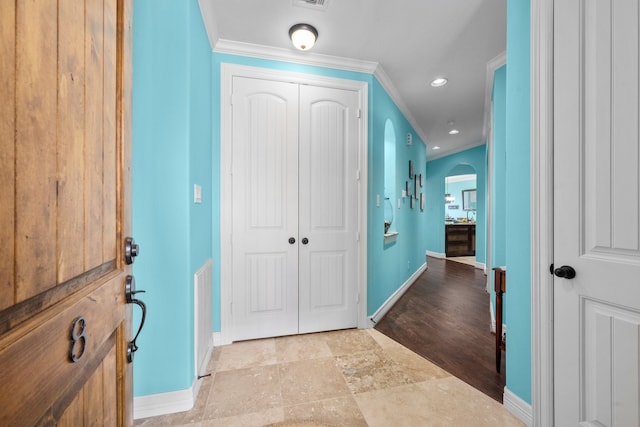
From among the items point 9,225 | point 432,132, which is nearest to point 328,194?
point 9,225

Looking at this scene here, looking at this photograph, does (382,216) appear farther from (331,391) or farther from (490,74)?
(490,74)

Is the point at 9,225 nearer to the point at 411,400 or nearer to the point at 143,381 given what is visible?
the point at 143,381

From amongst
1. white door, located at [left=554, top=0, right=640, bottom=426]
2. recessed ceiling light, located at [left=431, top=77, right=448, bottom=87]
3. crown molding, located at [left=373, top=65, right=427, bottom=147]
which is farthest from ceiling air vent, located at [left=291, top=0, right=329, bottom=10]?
recessed ceiling light, located at [left=431, top=77, right=448, bottom=87]

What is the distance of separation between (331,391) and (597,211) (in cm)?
169

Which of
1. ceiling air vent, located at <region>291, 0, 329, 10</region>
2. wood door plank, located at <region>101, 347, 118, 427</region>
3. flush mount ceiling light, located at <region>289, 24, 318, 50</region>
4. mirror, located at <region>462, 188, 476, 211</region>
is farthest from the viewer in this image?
mirror, located at <region>462, 188, 476, 211</region>

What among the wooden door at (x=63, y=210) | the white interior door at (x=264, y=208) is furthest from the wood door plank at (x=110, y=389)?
the white interior door at (x=264, y=208)

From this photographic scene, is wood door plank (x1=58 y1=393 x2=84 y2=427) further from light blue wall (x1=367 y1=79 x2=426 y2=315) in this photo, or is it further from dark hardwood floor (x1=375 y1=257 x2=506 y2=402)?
light blue wall (x1=367 y1=79 x2=426 y2=315)

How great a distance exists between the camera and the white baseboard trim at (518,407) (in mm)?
1417

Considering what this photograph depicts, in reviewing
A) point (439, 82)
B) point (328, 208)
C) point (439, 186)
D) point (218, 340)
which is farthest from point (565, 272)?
point (439, 186)

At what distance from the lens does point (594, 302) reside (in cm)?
110

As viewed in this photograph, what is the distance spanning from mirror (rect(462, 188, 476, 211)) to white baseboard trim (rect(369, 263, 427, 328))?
6866 mm

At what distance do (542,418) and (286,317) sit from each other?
179 centimetres

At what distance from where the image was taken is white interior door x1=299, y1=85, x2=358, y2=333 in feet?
7.95

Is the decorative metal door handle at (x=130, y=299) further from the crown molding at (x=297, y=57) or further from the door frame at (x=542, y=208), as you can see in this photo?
the crown molding at (x=297, y=57)
